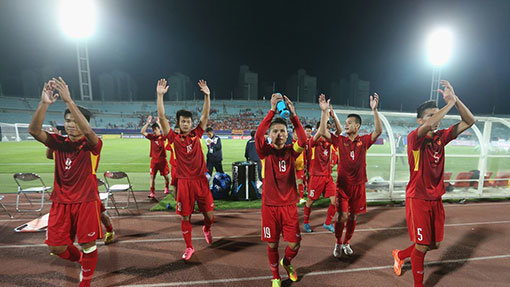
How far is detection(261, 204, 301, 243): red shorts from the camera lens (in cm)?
290

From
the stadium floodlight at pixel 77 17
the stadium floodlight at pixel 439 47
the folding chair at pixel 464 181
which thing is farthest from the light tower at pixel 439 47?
the stadium floodlight at pixel 77 17

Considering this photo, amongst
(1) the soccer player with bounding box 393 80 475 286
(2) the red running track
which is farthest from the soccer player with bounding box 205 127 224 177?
(1) the soccer player with bounding box 393 80 475 286

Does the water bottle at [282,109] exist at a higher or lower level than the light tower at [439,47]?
lower

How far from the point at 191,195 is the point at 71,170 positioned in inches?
66.3

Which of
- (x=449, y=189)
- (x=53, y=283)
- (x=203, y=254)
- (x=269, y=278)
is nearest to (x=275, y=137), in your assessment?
(x=269, y=278)

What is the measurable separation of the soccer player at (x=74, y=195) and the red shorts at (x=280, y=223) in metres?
2.08

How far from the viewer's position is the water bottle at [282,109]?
2486 millimetres

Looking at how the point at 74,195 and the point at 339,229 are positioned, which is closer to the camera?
the point at 74,195

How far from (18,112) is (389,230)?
58595 millimetres

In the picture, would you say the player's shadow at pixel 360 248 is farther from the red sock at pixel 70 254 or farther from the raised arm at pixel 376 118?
the red sock at pixel 70 254

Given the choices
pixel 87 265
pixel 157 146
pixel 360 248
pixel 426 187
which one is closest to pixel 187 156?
pixel 87 265

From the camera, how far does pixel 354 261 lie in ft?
12.5

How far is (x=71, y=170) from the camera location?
278cm

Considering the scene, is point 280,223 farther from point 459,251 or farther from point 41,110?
point 459,251
